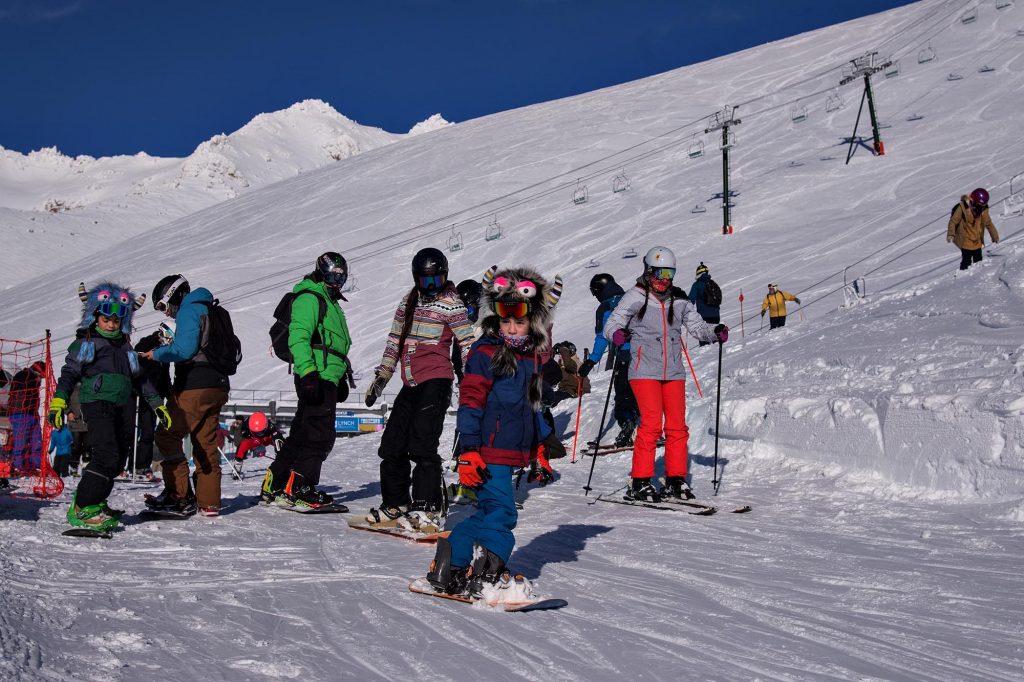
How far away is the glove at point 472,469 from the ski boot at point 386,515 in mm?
2387

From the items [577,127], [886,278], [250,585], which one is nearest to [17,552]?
Result: [250,585]

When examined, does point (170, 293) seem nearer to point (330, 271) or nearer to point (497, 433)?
point (330, 271)

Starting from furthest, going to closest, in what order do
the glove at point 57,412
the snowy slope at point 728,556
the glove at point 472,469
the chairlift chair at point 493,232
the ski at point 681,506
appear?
the chairlift chair at point 493,232
the ski at point 681,506
the glove at point 57,412
the glove at point 472,469
the snowy slope at point 728,556

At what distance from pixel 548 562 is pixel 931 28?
5962 cm

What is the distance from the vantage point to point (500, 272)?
4.94 m

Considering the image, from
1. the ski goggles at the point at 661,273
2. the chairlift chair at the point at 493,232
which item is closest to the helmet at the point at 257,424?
the ski goggles at the point at 661,273

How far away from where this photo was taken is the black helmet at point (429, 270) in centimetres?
660

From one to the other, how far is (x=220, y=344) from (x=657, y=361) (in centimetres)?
350

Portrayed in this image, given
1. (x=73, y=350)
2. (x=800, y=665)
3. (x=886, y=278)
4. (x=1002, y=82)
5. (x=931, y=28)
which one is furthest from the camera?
(x=931, y=28)

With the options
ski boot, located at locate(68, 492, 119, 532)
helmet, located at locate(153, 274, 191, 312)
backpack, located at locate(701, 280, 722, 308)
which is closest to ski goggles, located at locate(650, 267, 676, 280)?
helmet, located at locate(153, 274, 191, 312)

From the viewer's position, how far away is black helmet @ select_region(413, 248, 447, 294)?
660 centimetres

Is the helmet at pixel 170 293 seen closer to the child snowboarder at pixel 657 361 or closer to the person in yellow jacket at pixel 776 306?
the child snowboarder at pixel 657 361

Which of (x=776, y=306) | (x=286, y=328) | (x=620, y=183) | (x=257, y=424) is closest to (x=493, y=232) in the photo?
(x=620, y=183)

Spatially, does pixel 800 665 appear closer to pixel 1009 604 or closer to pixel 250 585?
pixel 1009 604
